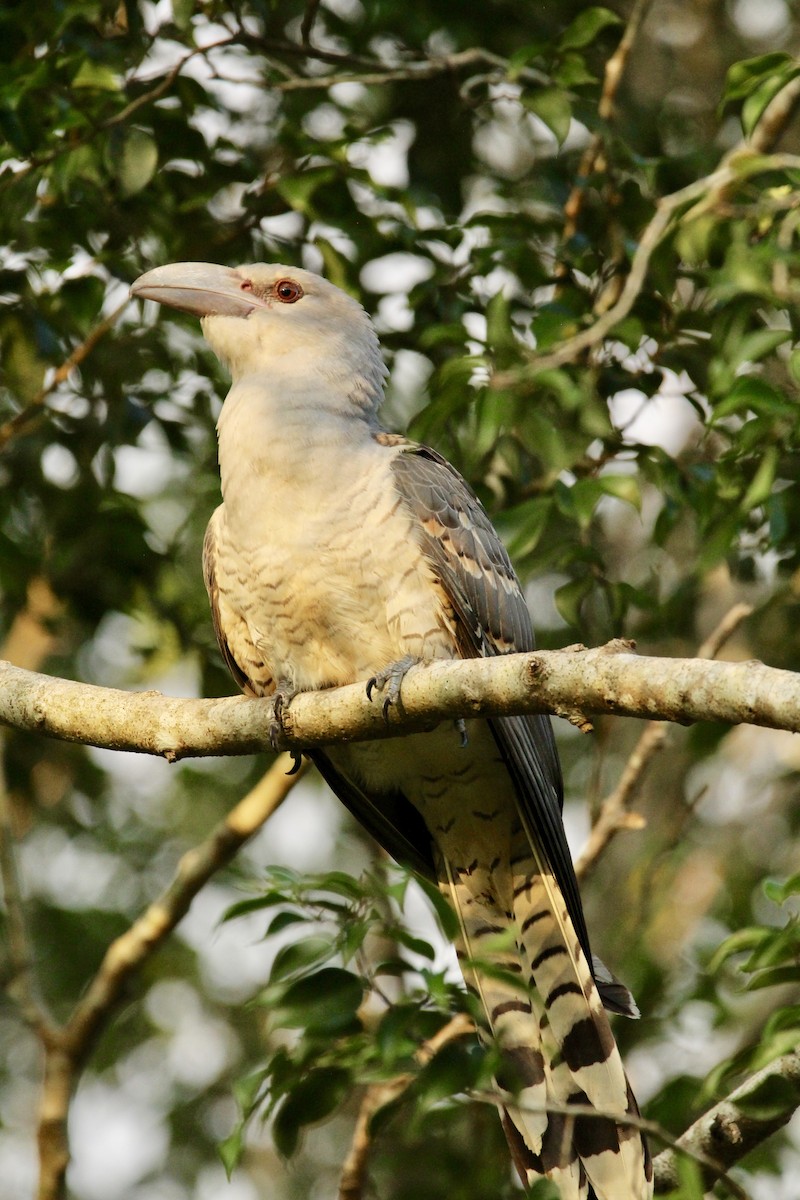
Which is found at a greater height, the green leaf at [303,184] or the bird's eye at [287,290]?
the green leaf at [303,184]

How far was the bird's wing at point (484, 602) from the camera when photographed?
4199 mm

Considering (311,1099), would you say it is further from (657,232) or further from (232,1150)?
(657,232)

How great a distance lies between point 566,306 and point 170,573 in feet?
6.94

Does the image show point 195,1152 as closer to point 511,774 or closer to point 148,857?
point 148,857

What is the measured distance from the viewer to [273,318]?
4770 millimetres

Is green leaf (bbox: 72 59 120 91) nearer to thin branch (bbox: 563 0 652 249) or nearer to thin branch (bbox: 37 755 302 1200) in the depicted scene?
thin branch (bbox: 563 0 652 249)

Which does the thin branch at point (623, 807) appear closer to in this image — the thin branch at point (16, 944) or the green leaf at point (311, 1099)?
the green leaf at point (311, 1099)

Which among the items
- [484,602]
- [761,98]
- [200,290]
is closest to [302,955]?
[484,602]

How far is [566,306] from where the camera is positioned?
4598 mm

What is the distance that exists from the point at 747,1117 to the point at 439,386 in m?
2.26

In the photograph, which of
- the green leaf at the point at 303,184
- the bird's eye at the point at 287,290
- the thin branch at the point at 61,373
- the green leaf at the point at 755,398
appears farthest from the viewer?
the thin branch at the point at 61,373

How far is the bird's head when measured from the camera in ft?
15.4

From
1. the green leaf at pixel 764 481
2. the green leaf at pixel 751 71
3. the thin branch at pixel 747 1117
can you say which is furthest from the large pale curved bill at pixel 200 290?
the thin branch at pixel 747 1117

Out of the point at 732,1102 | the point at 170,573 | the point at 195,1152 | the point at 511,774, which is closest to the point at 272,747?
the point at 511,774
